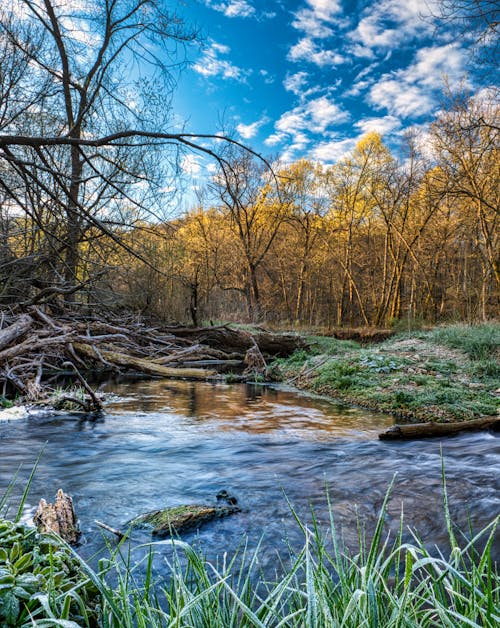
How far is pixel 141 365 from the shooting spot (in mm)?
11453

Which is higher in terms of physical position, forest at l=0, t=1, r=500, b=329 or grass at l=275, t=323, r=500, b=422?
forest at l=0, t=1, r=500, b=329

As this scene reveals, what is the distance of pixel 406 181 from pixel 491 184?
6605 mm

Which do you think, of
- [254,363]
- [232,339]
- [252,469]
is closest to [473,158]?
[232,339]

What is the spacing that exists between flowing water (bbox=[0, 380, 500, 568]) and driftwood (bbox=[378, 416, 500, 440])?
0.52ft

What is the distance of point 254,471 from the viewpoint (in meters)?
5.25

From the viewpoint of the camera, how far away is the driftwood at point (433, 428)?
6.39m

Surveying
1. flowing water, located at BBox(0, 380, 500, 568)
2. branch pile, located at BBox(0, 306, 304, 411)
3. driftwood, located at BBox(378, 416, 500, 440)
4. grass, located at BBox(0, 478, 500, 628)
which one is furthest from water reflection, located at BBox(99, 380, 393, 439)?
grass, located at BBox(0, 478, 500, 628)

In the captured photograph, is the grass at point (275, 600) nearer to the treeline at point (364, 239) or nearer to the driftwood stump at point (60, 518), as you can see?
the driftwood stump at point (60, 518)

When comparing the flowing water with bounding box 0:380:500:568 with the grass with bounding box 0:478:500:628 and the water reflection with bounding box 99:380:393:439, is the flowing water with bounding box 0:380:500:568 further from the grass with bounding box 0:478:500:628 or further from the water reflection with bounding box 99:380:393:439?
the grass with bounding box 0:478:500:628

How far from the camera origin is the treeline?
65.8 ft

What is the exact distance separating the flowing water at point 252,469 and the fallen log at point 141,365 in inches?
102

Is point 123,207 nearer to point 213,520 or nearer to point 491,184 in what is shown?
point 213,520

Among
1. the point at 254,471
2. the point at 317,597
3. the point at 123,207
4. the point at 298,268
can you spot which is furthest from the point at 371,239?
the point at 317,597

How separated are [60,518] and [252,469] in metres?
2.61
